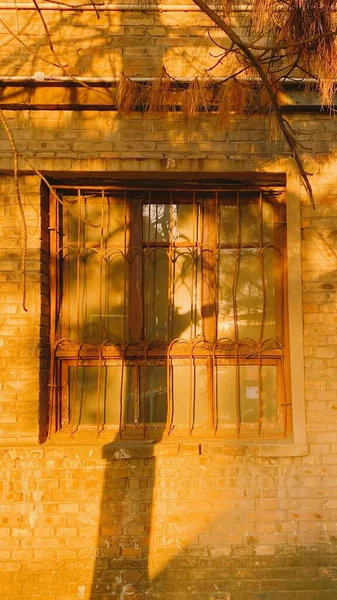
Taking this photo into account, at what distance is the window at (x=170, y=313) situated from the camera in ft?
16.6

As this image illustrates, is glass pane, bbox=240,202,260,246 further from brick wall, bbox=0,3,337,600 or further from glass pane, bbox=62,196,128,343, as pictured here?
glass pane, bbox=62,196,128,343

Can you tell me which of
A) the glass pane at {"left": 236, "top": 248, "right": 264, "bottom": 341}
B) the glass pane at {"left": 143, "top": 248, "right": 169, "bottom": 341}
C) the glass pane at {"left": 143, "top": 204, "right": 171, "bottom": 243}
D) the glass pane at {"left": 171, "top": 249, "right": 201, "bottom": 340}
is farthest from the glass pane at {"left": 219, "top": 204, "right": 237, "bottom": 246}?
the glass pane at {"left": 143, "top": 248, "right": 169, "bottom": 341}

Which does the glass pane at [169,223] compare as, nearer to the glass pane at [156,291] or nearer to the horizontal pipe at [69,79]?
the glass pane at [156,291]

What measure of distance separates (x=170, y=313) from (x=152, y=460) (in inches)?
46.8

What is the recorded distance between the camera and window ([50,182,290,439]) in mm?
5055

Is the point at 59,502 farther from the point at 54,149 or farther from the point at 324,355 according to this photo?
the point at 54,149

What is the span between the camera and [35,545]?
470 centimetres

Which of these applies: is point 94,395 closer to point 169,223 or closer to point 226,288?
point 226,288

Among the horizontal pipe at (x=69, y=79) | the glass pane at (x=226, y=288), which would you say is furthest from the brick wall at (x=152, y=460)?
the glass pane at (x=226, y=288)

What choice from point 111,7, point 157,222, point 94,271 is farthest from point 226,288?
point 111,7

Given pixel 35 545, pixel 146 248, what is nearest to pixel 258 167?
pixel 146 248

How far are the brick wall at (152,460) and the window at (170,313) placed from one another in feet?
0.79

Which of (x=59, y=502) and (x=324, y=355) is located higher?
Answer: (x=324, y=355)

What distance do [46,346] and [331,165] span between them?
2.73 metres
